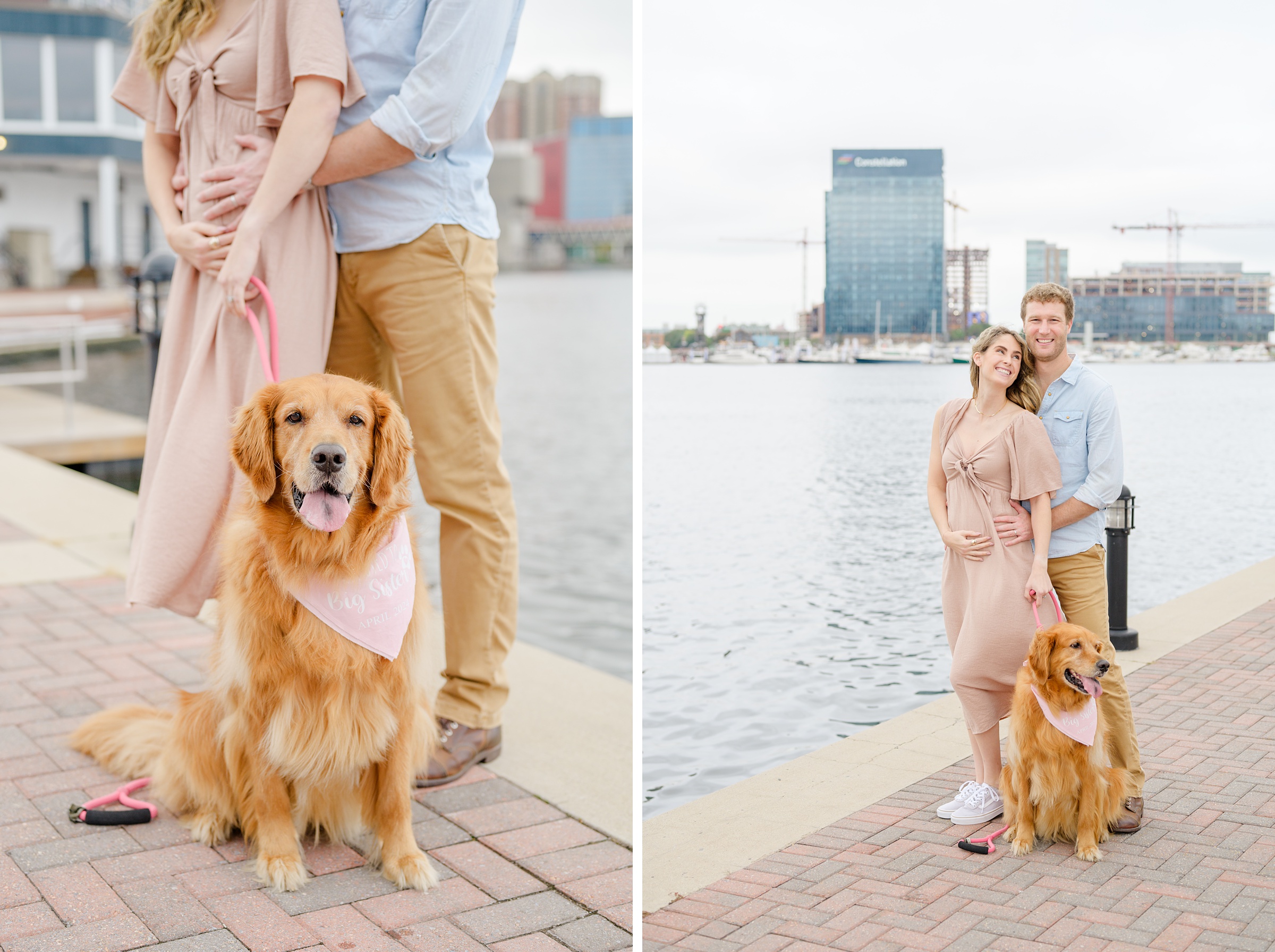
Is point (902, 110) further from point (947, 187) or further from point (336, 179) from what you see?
point (336, 179)

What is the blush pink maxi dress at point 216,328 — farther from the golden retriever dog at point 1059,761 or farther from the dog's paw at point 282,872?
the golden retriever dog at point 1059,761

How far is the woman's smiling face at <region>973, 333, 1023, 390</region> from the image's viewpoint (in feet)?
7.13

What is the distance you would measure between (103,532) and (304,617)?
473cm

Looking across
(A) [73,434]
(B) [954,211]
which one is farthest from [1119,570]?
(A) [73,434]

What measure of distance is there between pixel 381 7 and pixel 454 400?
1.06 m

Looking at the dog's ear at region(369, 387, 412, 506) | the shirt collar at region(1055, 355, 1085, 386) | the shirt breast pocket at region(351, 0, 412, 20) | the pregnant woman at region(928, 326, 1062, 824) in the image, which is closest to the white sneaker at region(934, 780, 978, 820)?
the pregnant woman at region(928, 326, 1062, 824)

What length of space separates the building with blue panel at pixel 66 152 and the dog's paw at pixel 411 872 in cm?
3486

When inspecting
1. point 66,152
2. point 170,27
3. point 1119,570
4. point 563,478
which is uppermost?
point 66,152

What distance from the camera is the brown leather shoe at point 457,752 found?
322 cm

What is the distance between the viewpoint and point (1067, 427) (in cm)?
216

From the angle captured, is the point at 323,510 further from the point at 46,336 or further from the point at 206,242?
the point at 46,336

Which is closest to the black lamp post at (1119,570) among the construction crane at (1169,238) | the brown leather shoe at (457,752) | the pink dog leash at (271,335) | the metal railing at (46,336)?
the construction crane at (1169,238)

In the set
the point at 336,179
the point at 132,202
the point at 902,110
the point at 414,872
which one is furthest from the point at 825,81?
the point at 132,202

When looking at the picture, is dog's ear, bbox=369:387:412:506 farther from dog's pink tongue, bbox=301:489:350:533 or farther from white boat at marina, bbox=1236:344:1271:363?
white boat at marina, bbox=1236:344:1271:363
